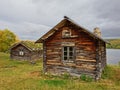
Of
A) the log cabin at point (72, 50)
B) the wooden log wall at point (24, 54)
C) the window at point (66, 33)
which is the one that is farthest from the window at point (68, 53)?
the wooden log wall at point (24, 54)

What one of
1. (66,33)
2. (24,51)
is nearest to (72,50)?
(66,33)

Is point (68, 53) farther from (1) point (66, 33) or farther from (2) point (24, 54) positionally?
(2) point (24, 54)

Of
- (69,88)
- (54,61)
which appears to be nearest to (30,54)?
(54,61)

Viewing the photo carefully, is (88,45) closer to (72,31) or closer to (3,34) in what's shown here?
(72,31)

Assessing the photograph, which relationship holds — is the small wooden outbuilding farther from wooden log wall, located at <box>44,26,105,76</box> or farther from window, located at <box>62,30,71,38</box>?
window, located at <box>62,30,71,38</box>

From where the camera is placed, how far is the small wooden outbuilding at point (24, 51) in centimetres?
3631

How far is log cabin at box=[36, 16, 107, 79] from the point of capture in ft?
56.7

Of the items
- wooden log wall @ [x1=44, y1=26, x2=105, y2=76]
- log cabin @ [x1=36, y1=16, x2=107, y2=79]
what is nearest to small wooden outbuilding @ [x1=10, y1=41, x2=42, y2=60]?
wooden log wall @ [x1=44, y1=26, x2=105, y2=76]

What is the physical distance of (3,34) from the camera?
5344 cm

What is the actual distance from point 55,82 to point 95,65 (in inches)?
171

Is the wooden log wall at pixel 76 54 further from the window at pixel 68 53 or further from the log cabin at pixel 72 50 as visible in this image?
the window at pixel 68 53

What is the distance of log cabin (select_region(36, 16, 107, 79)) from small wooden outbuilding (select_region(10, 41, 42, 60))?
54.8 ft

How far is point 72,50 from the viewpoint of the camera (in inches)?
727

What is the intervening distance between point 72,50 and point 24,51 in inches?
807
